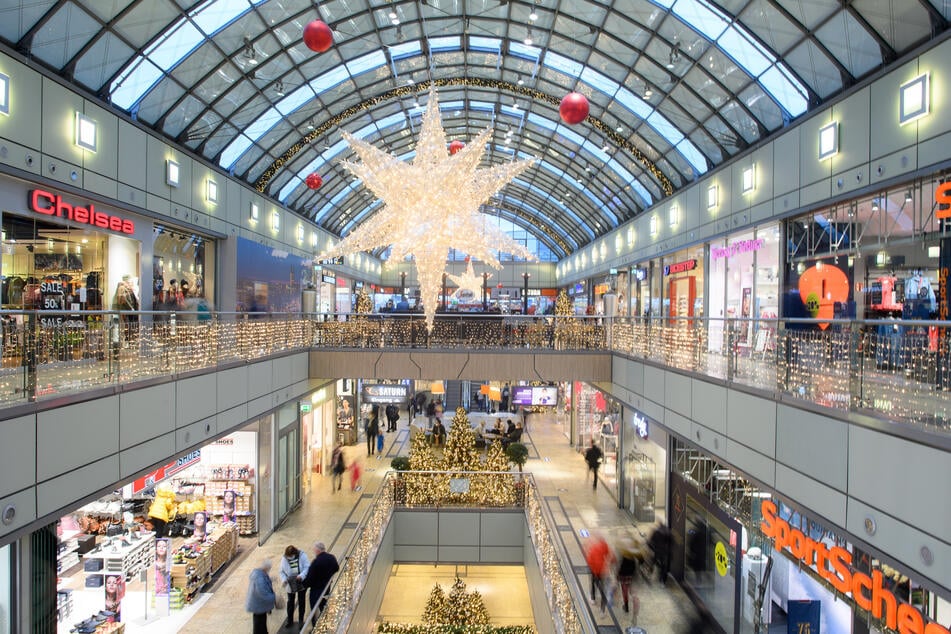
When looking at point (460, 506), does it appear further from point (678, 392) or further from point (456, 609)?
point (678, 392)

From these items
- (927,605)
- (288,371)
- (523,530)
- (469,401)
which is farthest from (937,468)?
(469,401)

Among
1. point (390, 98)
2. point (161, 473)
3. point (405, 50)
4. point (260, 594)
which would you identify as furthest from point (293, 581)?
point (405, 50)

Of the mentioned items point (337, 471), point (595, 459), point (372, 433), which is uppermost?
point (595, 459)

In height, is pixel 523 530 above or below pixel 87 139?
below

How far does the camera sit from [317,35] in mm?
9180

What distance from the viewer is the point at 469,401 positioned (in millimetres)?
38250

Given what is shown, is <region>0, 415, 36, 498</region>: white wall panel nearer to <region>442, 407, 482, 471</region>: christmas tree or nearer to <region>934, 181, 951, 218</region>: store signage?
<region>442, 407, 482, 471</region>: christmas tree

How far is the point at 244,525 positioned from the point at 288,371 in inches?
156

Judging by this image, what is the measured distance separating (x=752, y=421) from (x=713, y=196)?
12.5 metres

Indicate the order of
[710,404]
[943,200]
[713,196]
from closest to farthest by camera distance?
[943,200], [710,404], [713,196]

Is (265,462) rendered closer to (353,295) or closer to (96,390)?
(96,390)

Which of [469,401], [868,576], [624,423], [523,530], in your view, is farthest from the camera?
[469,401]

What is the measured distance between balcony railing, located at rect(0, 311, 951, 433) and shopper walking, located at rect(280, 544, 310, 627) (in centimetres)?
379

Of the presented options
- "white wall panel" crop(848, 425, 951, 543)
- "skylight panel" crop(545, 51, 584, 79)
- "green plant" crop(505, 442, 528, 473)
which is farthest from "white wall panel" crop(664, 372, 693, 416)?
"skylight panel" crop(545, 51, 584, 79)
